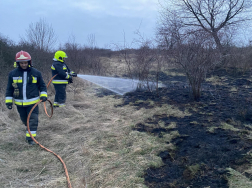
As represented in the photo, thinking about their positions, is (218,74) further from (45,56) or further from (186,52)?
(45,56)

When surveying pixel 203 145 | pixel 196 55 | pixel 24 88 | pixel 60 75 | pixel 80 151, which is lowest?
pixel 80 151

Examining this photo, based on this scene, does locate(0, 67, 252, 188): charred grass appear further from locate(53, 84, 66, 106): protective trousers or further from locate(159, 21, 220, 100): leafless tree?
locate(159, 21, 220, 100): leafless tree

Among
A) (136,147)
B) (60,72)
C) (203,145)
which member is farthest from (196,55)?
→ (60,72)

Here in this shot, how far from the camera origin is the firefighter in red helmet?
11.0 feet

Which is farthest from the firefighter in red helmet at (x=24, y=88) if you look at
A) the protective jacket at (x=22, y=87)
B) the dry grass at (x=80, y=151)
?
the dry grass at (x=80, y=151)

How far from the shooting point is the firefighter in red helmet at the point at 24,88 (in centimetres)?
336

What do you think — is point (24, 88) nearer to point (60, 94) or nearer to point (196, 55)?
point (60, 94)

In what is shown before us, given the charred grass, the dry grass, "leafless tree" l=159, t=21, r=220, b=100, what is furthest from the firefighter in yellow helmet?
"leafless tree" l=159, t=21, r=220, b=100

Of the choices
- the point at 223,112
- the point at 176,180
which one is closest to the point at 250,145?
the point at 176,180

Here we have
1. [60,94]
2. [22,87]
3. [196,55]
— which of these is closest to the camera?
[22,87]

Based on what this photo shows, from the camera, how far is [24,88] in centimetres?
339

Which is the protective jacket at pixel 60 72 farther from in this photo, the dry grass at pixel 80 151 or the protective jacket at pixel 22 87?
the protective jacket at pixel 22 87

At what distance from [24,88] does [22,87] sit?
0.12 ft

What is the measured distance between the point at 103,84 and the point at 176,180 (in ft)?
24.5
